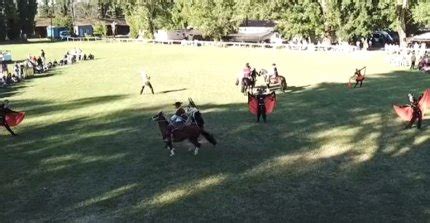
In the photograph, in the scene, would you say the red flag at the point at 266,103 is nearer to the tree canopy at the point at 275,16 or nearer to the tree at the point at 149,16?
the tree canopy at the point at 275,16

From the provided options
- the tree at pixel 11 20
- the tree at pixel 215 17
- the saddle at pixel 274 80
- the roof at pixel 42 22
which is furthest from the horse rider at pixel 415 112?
the roof at pixel 42 22

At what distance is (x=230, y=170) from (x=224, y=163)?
25.7 inches

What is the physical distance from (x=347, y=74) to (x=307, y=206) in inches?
943

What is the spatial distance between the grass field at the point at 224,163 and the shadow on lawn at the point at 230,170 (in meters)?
0.03

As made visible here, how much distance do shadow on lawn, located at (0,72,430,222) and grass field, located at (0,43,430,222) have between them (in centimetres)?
3

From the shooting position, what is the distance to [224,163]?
14.1 meters

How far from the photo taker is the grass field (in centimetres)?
1091

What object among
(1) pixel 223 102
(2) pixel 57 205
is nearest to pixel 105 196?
(2) pixel 57 205

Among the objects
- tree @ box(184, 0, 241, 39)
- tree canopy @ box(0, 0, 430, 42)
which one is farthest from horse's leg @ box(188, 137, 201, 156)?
tree @ box(184, 0, 241, 39)

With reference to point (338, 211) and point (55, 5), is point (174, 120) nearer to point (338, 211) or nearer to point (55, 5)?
point (338, 211)

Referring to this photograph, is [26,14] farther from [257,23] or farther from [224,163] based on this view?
[224,163]

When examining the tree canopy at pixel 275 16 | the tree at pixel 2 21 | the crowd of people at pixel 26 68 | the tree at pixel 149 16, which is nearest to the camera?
the crowd of people at pixel 26 68

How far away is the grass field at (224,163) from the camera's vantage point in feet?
35.8

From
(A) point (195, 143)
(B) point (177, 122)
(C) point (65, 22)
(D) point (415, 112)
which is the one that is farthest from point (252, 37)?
(A) point (195, 143)
